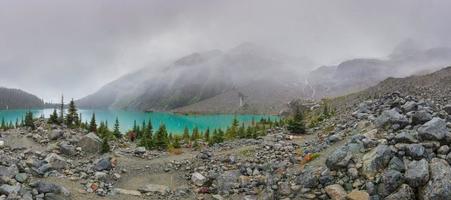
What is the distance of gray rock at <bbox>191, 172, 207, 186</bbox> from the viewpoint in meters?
23.0

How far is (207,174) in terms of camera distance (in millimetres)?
23953

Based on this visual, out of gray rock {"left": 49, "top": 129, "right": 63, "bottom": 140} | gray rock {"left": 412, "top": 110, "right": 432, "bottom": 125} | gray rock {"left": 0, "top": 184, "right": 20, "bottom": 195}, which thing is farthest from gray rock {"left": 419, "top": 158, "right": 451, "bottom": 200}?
gray rock {"left": 49, "top": 129, "right": 63, "bottom": 140}

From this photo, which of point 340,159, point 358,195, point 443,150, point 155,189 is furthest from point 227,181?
point 443,150

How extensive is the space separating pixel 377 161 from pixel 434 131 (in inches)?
119

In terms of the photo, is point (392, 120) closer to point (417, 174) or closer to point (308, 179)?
point (417, 174)

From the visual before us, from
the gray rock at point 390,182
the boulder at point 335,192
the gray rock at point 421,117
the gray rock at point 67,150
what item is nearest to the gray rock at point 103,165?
the gray rock at point 67,150

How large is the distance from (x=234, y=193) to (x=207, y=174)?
3610 millimetres

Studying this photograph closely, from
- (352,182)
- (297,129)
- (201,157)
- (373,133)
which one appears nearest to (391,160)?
(352,182)

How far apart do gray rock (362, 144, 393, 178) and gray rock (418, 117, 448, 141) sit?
1.79m

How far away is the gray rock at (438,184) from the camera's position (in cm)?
1334

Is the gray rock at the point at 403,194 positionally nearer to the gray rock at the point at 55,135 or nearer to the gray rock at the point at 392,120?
the gray rock at the point at 392,120

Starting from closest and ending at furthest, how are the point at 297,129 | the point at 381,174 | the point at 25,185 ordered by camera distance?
the point at 381,174, the point at 25,185, the point at 297,129

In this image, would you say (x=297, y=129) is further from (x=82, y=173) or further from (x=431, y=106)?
(x=82, y=173)

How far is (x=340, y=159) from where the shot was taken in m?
18.0
